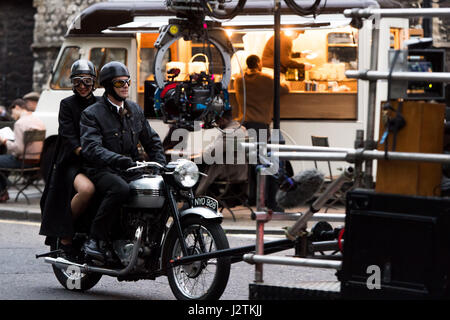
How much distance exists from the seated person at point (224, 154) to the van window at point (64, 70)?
3.53 meters

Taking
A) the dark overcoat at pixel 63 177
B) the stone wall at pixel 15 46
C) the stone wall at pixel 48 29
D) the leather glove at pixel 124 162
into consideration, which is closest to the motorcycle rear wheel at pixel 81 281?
the dark overcoat at pixel 63 177

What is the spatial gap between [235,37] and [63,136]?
709 cm

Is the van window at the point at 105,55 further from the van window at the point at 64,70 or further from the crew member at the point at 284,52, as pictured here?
the crew member at the point at 284,52

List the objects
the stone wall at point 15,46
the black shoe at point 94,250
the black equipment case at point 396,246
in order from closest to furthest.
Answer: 1. the black equipment case at point 396,246
2. the black shoe at point 94,250
3. the stone wall at point 15,46

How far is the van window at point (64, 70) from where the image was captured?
49.9ft

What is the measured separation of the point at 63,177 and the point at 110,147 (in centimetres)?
54

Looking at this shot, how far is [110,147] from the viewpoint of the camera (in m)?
7.28

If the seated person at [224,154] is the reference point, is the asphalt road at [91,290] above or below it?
below

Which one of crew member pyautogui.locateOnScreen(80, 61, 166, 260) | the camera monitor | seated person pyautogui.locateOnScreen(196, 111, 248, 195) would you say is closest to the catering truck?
seated person pyautogui.locateOnScreen(196, 111, 248, 195)

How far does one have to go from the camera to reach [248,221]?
13.0 m

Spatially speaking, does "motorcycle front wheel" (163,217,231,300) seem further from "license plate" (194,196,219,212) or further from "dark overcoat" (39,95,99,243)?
"dark overcoat" (39,95,99,243)

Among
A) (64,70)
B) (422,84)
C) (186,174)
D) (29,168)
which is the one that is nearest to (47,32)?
(64,70)
